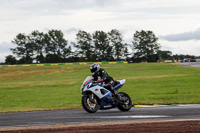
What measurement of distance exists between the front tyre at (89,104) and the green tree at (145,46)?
11374cm

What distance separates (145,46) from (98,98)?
11961 centimetres

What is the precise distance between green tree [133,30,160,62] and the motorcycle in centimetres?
11318

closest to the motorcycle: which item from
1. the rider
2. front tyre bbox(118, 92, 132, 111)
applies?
front tyre bbox(118, 92, 132, 111)

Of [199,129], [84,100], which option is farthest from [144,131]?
[84,100]

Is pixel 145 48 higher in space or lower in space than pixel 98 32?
lower

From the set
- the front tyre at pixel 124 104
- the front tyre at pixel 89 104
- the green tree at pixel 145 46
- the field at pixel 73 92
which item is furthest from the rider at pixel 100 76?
the green tree at pixel 145 46

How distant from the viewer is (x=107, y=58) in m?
130

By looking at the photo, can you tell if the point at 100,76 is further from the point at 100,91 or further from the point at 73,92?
the point at 73,92

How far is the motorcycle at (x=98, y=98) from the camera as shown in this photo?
11.2 metres

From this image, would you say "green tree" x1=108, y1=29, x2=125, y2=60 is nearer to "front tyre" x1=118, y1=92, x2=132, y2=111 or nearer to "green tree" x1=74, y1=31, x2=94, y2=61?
"green tree" x1=74, y1=31, x2=94, y2=61

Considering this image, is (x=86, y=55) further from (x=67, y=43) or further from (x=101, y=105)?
(x=101, y=105)

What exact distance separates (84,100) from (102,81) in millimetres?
1026

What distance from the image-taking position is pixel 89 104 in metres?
11.3

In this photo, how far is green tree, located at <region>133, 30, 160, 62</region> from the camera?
12545 cm
